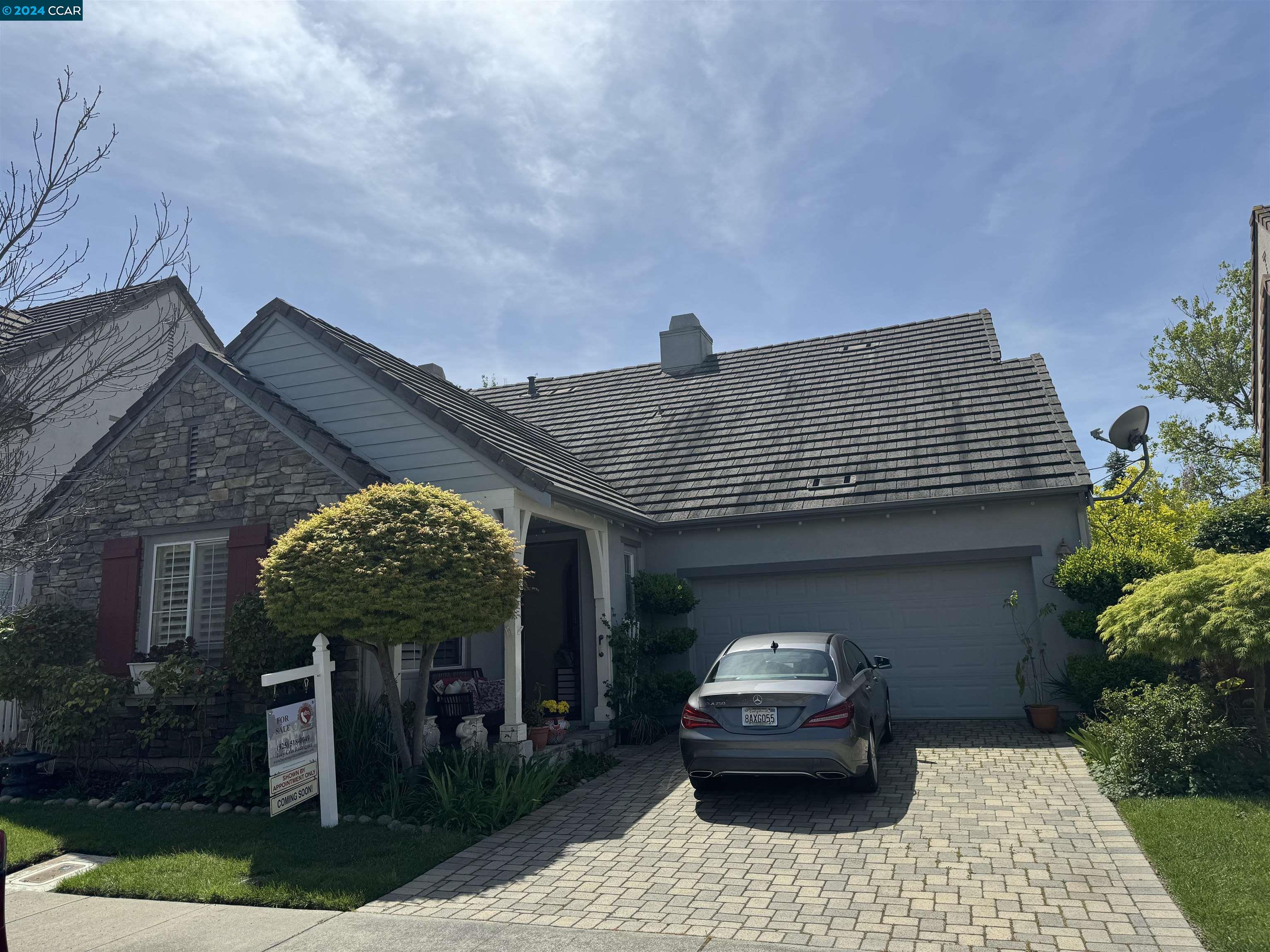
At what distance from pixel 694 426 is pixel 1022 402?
5751 mm

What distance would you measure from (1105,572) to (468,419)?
28.0ft

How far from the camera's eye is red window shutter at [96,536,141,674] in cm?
1021

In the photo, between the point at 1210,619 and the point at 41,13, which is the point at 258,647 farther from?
the point at 1210,619

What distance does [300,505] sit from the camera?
1007cm

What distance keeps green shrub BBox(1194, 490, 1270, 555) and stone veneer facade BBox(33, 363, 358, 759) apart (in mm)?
11561

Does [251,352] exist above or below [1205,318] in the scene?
below

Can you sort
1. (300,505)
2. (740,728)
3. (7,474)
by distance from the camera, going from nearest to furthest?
1. (7,474)
2. (740,728)
3. (300,505)

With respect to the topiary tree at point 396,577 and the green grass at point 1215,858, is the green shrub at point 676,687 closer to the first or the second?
the topiary tree at point 396,577

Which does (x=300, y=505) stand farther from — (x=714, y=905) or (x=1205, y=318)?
(x=1205, y=318)

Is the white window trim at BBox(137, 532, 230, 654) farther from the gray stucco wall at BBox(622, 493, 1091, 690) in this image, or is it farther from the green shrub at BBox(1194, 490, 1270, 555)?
the green shrub at BBox(1194, 490, 1270, 555)

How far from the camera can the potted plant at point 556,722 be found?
1023cm

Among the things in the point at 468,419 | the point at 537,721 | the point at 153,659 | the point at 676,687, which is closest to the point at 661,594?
the point at 676,687

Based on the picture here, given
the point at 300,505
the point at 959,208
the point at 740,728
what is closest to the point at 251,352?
the point at 300,505

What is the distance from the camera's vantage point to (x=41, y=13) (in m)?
6.66
